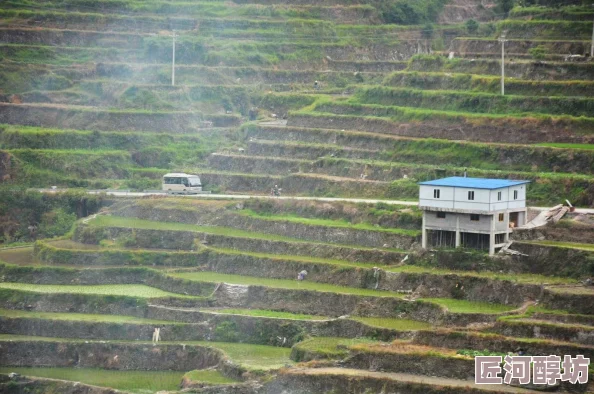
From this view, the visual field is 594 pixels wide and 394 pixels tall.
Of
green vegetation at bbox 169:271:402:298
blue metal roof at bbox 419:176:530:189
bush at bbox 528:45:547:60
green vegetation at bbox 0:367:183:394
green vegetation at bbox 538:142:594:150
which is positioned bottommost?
green vegetation at bbox 0:367:183:394

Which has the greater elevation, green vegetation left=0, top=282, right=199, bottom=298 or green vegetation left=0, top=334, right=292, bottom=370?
green vegetation left=0, top=282, right=199, bottom=298

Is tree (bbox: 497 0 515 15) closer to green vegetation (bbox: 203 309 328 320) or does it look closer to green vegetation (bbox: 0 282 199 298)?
green vegetation (bbox: 0 282 199 298)

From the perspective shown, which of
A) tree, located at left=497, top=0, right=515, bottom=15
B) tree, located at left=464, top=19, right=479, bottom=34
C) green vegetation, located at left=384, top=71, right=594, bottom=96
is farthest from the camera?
tree, located at left=497, top=0, right=515, bottom=15

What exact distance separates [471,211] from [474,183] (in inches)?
45.0

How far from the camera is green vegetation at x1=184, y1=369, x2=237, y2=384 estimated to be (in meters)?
53.5

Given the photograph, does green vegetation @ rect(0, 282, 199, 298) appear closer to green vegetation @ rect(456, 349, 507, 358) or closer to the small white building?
the small white building

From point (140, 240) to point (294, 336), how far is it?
11.9 meters

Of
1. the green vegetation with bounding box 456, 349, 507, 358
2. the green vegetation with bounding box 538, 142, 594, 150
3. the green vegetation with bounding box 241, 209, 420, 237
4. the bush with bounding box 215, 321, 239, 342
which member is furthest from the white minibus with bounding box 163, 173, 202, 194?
the green vegetation with bounding box 456, 349, 507, 358

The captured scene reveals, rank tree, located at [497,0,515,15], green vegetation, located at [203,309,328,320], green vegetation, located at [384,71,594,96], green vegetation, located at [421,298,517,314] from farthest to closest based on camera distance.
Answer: tree, located at [497,0,515,15] → green vegetation, located at [384,71,594,96] → green vegetation, located at [203,309,328,320] → green vegetation, located at [421,298,517,314]

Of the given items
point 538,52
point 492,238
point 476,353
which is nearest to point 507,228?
point 492,238

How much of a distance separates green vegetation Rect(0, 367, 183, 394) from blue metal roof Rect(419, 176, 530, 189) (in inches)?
424

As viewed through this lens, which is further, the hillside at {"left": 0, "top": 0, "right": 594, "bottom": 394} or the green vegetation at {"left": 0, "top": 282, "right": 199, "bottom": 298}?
the green vegetation at {"left": 0, "top": 282, "right": 199, "bottom": 298}

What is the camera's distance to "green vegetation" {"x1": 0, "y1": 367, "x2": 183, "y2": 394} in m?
54.8

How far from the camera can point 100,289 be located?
6206 cm
